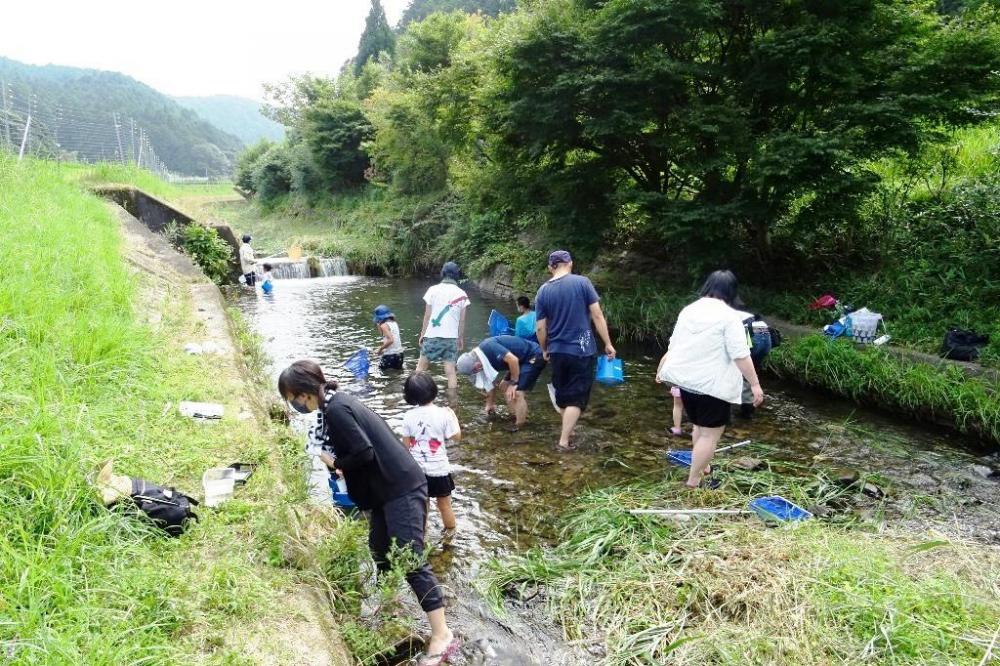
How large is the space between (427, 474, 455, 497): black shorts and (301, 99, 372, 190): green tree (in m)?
31.1

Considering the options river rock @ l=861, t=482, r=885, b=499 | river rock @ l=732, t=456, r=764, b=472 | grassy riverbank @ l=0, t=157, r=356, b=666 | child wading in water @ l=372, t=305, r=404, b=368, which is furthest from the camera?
child wading in water @ l=372, t=305, r=404, b=368

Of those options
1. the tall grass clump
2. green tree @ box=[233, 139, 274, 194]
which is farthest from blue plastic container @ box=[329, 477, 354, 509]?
green tree @ box=[233, 139, 274, 194]

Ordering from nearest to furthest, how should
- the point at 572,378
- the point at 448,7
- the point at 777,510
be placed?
the point at 777,510 < the point at 572,378 < the point at 448,7

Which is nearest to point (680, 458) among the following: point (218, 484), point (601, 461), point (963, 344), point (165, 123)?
point (601, 461)

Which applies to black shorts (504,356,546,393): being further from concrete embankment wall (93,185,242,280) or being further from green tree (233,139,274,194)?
green tree (233,139,274,194)

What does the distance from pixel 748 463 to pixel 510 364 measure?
265 centimetres

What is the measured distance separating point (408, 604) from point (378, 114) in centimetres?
2607

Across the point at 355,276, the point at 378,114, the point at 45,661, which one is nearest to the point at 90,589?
the point at 45,661

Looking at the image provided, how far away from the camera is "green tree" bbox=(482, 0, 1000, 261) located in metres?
8.45

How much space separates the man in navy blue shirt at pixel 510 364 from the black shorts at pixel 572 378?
54cm

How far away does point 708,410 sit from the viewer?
486 cm

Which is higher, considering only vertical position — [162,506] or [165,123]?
[165,123]

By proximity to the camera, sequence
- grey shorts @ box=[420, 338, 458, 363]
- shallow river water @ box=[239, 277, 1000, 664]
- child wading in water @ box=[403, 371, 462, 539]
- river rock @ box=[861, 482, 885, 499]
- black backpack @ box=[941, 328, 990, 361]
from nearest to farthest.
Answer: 1. shallow river water @ box=[239, 277, 1000, 664]
2. child wading in water @ box=[403, 371, 462, 539]
3. river rock @ box=[861, 482, 885, 499]
4. black backpack @ box=[941, 328, 990, 361]
5. grey shorts @ box=[420, 338, 458, 363]

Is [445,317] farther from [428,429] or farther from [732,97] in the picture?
[732,97]
